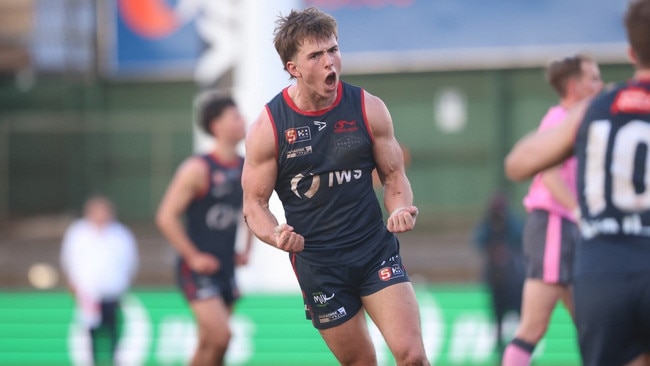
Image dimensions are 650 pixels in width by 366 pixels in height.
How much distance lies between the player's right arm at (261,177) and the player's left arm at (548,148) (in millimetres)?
1617


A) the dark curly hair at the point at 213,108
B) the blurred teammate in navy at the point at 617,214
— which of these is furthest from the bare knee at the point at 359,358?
the dark curly hair at the point at 213,108

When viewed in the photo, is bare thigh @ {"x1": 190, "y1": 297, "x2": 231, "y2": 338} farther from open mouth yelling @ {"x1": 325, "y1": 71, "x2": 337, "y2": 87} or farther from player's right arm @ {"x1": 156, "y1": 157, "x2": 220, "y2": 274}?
open mouth yelling @ {"x1": 325, "y1": 71, "x2": 337, "y2": 87}

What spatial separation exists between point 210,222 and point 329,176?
326 centimetres

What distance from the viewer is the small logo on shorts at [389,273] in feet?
20.2

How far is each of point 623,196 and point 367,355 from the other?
210 centimetres

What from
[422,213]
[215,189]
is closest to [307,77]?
[215,189]

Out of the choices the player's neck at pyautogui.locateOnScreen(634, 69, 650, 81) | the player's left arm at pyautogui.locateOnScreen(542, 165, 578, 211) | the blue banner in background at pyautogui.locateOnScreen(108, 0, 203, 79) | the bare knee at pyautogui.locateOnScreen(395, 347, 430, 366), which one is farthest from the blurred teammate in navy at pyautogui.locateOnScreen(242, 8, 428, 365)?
the blue banner in background at pyautogui.locateOnScreen(108, 0, 203, 79)

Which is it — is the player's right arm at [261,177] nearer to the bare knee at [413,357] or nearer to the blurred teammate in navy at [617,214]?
the bare knee at [413,357]

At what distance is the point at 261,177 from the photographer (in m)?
6.12

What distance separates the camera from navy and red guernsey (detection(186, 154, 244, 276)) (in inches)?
360

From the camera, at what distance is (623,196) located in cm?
458

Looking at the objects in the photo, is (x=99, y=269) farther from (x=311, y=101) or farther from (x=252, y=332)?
(x=311, y=101)

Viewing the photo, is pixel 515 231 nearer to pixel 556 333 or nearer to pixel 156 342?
pixel 556 333

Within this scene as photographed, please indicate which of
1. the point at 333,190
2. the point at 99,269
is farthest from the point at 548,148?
the point at 99,269
